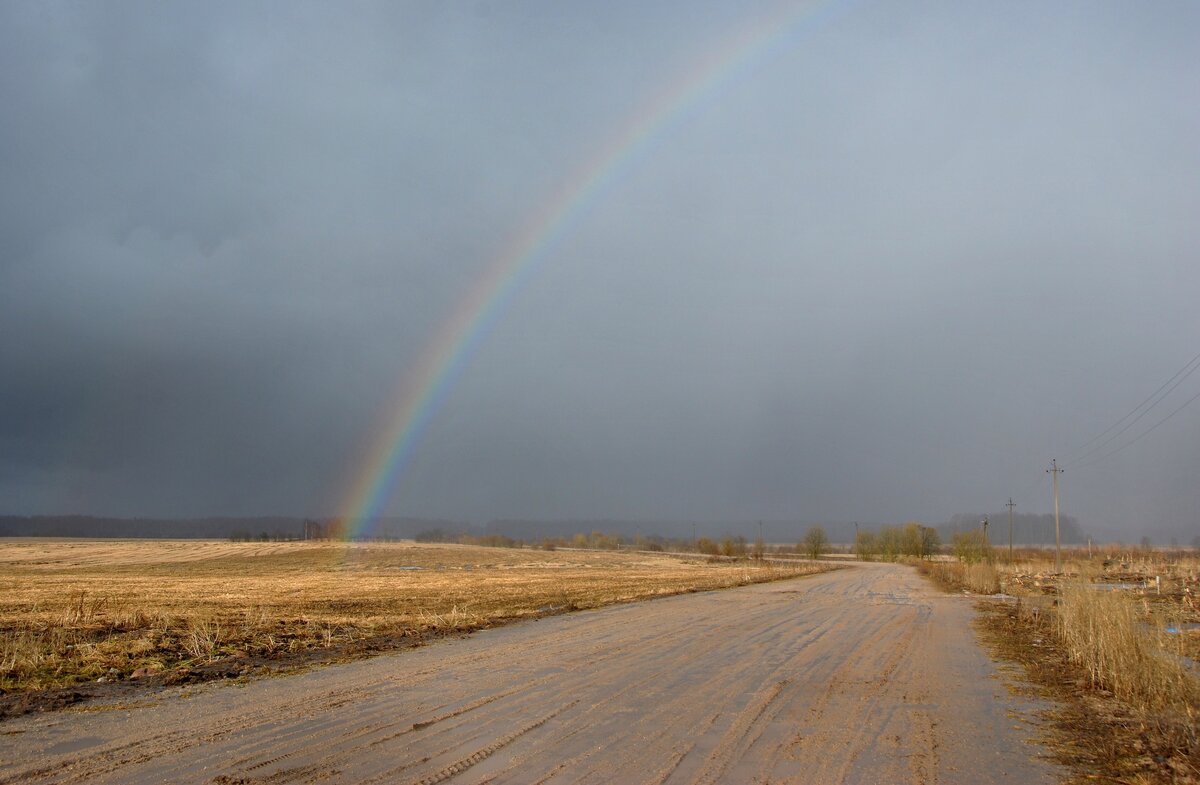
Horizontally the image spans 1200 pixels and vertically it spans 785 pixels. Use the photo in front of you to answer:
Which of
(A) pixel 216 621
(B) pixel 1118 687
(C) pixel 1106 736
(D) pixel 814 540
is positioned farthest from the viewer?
(D) pixel 814 540

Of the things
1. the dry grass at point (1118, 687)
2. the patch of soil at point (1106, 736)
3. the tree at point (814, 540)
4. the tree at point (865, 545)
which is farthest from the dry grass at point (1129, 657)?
the tree at point (865, 545)

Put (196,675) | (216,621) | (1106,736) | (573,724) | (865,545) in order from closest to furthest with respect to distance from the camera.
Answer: (1106,736) < (573,724) < (196,675) < (216,621) < (865,545)

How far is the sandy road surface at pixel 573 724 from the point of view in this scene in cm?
756

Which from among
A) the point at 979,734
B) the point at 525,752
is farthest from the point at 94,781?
the point at 979,734

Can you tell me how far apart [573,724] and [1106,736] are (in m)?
6.02

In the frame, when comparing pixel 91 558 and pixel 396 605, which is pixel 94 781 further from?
pixel 91 558

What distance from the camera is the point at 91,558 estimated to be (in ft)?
278

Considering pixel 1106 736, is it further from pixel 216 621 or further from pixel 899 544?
pixel 899 544

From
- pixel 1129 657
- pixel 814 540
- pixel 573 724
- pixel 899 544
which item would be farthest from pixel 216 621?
pixel 899 544

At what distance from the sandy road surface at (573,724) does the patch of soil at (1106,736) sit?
45cm

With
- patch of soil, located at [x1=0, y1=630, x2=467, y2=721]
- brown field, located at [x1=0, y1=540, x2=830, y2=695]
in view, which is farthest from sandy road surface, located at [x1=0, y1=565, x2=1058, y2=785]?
brown field, located at [x1=0, y1=540, x2=830, y2=695]

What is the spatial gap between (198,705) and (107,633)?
890 cm

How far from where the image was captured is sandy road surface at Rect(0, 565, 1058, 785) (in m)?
7.56

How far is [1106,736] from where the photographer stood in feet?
30.0
